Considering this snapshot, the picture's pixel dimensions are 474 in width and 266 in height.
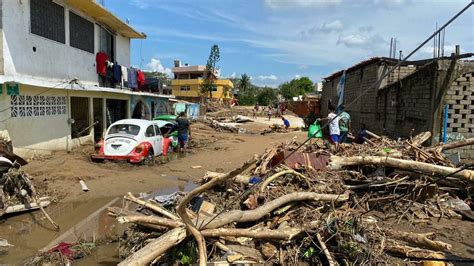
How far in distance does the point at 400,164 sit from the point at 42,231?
6.65 m

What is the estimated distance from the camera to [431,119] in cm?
1033

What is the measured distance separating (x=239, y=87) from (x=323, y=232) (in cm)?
9126

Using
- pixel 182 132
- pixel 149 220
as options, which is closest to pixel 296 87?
pixel 182 132

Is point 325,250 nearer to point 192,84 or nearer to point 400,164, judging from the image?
point 400,164

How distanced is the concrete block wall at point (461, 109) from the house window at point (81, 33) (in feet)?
45.4

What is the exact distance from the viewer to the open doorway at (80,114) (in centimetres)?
1655

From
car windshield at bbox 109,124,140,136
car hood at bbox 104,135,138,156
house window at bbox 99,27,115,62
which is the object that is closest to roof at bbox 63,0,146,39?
house window at bbox 99,27,115,62

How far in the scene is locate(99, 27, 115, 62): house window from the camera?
19.1 metres

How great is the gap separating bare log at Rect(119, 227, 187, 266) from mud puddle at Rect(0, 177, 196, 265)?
4.59 ft

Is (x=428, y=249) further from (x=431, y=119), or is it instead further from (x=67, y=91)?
(x=67, y=91)

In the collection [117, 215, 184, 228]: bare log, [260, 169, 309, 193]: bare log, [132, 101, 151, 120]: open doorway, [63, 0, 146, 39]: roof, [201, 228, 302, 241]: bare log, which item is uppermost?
[63, 0, 146, 39]: roof

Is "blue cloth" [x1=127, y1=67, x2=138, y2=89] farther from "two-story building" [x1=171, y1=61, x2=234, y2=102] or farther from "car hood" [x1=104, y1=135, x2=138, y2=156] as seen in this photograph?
"two-story building" [x1=171, y1=61, x2=234, y2=102]

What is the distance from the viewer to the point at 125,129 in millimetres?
12992

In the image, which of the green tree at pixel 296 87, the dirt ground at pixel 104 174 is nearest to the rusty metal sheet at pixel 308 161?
the dirt ground at pixel 104 174
